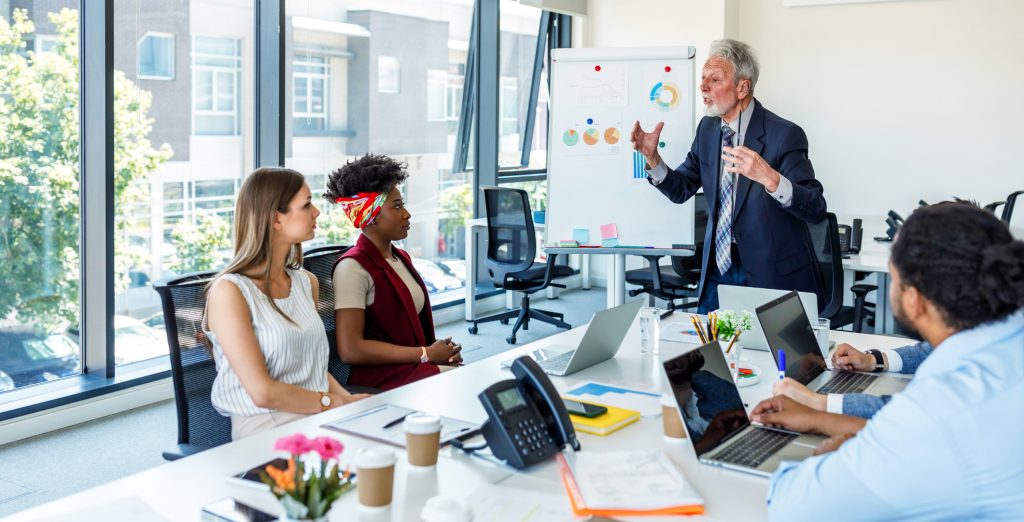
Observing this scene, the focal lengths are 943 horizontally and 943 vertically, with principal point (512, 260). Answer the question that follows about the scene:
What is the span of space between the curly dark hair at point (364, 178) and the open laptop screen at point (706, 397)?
1.35 meters

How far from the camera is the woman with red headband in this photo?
9.12ft

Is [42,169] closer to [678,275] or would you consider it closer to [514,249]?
[514,249]

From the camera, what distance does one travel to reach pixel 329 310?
110 inches

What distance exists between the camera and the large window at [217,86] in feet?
15.9

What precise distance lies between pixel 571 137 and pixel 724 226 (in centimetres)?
200

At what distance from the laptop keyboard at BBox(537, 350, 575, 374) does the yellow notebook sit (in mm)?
389

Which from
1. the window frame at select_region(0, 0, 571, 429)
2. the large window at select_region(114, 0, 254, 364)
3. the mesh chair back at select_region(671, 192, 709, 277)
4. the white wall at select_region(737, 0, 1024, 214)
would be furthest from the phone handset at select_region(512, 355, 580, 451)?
the white wall at select_region(737, 0, 1024, 214)

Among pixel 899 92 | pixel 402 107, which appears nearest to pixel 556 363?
pixel 402 107

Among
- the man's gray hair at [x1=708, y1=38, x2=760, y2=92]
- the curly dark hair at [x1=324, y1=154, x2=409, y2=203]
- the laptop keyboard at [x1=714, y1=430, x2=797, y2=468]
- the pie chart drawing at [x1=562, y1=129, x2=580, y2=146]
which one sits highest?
the man's gray hair at [x1=708, y1=38, x2=760, y2=92]

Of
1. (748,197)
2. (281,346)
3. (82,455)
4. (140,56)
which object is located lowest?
(82,455)

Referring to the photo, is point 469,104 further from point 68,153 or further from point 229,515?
point 229,515

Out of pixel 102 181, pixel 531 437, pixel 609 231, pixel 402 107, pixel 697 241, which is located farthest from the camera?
pixel 402 107

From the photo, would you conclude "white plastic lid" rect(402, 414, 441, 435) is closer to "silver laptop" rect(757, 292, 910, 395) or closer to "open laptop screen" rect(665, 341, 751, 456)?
"open laptop screen" rect(665, 341, 751, 456)

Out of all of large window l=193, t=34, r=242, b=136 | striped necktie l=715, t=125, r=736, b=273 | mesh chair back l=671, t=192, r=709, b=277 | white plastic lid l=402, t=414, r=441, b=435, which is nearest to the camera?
white plastic lid l=402, t=414, r=441, b=435
